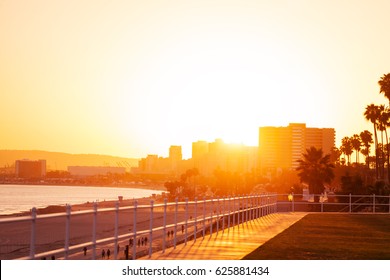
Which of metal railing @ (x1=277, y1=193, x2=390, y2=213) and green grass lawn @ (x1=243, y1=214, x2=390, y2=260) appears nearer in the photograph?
green grass lawn @ (x1=243, y1=214, x2=390, y2=260)

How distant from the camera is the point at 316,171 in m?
96.9

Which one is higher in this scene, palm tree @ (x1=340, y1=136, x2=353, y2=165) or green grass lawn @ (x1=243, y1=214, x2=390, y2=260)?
palm tree @ (x1=340, y1=136, x2=353, y2=165)

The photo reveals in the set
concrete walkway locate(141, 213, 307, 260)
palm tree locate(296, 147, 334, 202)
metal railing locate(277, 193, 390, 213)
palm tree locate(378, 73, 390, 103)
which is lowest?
concrete walkway locate(141, 213, 307, 260)

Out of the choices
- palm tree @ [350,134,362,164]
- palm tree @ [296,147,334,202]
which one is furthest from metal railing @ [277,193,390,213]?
palm tree @ [350,134,362,164]

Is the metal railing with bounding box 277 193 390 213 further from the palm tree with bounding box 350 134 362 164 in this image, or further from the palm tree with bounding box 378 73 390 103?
the palm tree with bounding box 350 134 362 164

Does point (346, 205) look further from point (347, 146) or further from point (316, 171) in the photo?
point (347, 146)

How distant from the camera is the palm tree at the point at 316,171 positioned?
316 feet

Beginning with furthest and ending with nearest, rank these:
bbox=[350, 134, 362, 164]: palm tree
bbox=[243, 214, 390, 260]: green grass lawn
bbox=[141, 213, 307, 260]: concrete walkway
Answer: bbox=[350, 134, 362, 164]: palm tree, bbox=[243, 214, 390, 260]: green grass lawn, bbox=[141, 213, 307, 260]: concrete walkway

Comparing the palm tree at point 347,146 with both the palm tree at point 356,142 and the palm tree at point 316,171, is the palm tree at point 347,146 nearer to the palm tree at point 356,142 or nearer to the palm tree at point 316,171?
the palm tree at point 356,142

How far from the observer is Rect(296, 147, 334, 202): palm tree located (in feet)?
316

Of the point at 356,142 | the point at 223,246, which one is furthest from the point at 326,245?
the point at 356,142

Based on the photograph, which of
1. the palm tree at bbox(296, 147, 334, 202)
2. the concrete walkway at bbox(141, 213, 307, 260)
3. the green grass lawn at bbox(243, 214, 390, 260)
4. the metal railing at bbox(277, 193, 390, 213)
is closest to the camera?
the concrete walkway at bbox(141, 213, 307, 260)
